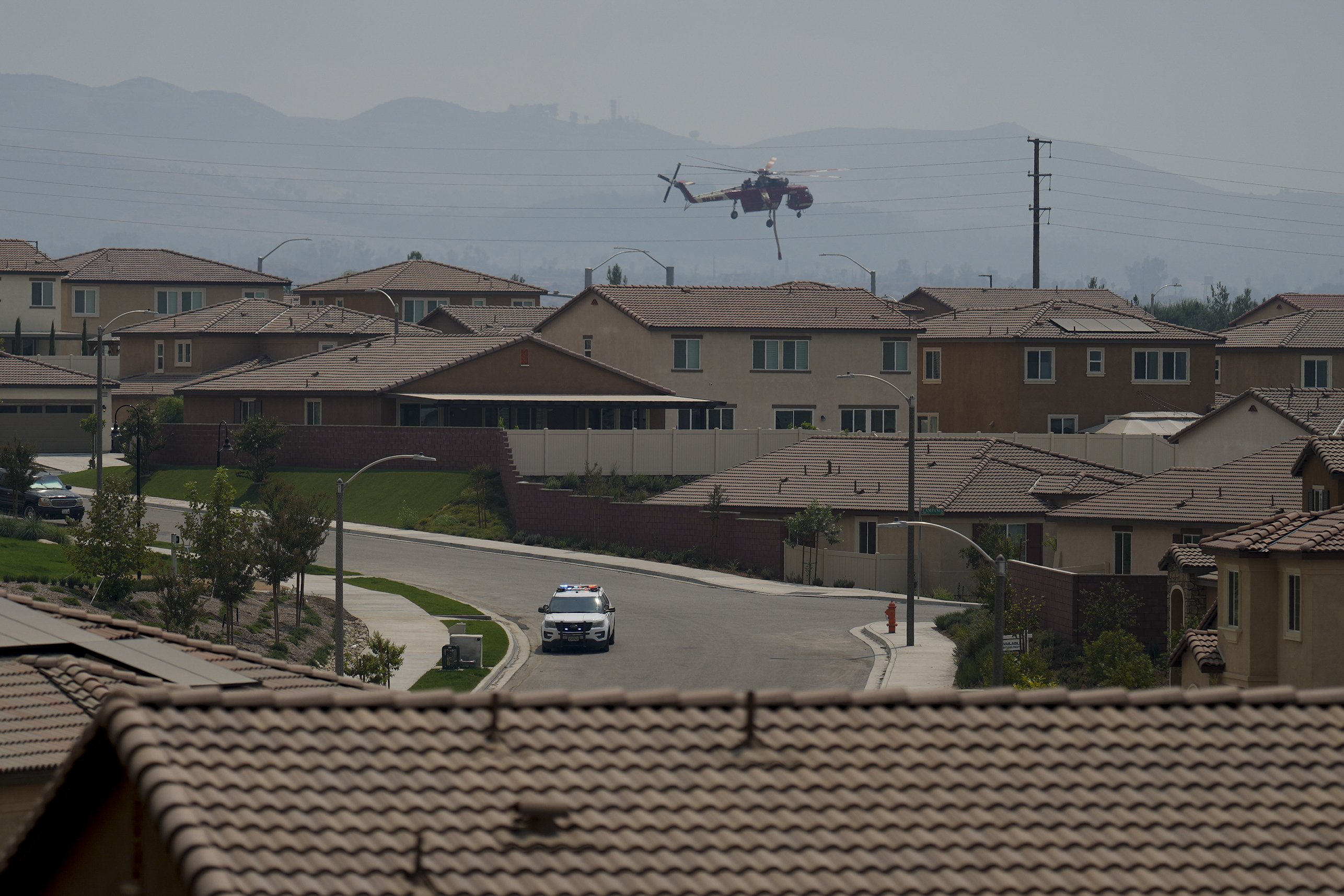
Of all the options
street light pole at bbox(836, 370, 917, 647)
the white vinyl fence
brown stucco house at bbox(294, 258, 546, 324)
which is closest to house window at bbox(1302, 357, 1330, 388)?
the white vinyl fence

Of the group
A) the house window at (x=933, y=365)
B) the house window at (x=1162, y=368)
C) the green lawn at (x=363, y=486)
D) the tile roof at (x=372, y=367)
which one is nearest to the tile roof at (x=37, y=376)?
the tile roof at (x=372, y=367)

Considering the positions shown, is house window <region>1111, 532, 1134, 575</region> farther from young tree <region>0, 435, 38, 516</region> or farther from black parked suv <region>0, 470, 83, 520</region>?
young tree <region>0, 435, 38, 516</region>

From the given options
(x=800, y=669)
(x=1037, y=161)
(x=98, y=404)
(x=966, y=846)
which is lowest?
(x=800, y=669)

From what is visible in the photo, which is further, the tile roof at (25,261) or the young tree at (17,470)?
the tile roof at (25,261)

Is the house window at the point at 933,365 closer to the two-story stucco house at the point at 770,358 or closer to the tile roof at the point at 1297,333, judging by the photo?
the two-story stucco house at the point at 770,358

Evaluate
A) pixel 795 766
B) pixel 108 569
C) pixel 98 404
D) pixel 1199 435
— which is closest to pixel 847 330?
pixel 1199 435

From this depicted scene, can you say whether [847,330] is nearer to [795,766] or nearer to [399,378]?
[399,378]

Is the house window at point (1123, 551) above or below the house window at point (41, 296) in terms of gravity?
below
